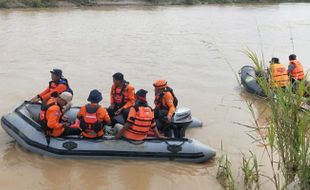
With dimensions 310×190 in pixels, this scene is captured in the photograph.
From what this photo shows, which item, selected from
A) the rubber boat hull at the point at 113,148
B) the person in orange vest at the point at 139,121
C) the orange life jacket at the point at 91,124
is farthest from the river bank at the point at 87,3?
the person in orange vest at the point at 139,121

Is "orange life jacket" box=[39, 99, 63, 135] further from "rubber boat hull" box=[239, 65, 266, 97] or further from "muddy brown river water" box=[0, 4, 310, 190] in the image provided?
"rubber boat hull" box=[239, 65, 266, 97]

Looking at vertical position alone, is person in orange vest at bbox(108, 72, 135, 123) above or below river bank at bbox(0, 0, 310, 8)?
below

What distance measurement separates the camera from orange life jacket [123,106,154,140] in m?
6.06

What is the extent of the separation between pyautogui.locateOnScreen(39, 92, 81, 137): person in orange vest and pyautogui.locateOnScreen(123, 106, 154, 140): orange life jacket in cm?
95

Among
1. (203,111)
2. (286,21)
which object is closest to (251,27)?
(286,21)

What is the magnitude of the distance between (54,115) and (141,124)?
4.02 ft

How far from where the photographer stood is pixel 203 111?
928 cm

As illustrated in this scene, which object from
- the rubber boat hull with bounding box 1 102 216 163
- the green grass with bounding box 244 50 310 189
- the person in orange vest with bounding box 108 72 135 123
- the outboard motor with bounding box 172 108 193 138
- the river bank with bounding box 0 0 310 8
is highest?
the river bank with bounding box 0 0 310 8

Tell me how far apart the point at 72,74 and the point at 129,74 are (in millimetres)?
1615

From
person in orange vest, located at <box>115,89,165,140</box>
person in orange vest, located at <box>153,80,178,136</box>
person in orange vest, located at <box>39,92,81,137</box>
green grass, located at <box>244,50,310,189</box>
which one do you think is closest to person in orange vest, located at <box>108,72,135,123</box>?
person in orange vest, located at <box>153,80,178,136</box>

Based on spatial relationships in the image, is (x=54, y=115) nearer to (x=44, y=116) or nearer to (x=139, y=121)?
(x=44, y=116)

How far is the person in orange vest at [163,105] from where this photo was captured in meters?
6.70

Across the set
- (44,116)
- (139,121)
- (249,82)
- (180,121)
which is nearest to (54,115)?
(44,116)

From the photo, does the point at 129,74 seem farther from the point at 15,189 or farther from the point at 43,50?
the point at 15,189
